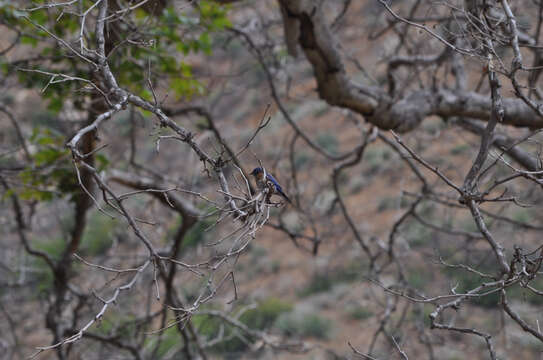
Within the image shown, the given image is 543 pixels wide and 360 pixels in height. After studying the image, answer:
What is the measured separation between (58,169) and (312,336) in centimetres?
900

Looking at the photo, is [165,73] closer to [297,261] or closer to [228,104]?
[297,261]

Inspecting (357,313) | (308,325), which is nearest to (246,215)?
(308,325)

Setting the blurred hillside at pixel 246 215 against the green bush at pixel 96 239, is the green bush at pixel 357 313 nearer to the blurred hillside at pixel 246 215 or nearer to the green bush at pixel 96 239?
the blurred hillside at pixel 246 215

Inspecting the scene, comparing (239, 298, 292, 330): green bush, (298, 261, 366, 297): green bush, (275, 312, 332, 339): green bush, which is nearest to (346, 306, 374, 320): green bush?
→ (275, 312, 332, 339): green bush

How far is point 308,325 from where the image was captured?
11.4 m

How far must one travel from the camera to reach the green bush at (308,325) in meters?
11.2

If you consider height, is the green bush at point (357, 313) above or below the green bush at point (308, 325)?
above

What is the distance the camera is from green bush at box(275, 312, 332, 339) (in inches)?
442

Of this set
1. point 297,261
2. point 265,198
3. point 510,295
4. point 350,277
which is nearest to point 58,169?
point 265,198

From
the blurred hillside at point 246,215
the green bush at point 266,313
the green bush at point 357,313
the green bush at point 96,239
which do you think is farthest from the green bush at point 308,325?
the green bush at point 96,239

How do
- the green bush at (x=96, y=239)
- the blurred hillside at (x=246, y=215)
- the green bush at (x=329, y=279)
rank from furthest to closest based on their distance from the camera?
the green bush at (x=96, y=239)
the green bush at (x=329, y=279)
the blurred hillside at (x=246, y=215)

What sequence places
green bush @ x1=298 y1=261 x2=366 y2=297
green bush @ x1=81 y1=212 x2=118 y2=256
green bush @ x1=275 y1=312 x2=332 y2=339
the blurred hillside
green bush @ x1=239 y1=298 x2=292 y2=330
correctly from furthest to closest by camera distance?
green bush @ x1=81 y1=212 x2=118 y2=256 < green bush @ x1=298 y1=261 x2=366 y2=297 < green bush @ x1=275 y1=312 x2=332 y2=339 < green bush @ x1=239 y1=298 x2=292 y2=330 < the blurred hillside

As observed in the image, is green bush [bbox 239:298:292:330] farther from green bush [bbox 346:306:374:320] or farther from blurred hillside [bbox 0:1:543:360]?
green bush [bbox 346:306:374:320]

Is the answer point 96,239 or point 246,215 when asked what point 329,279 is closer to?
point 96,239
